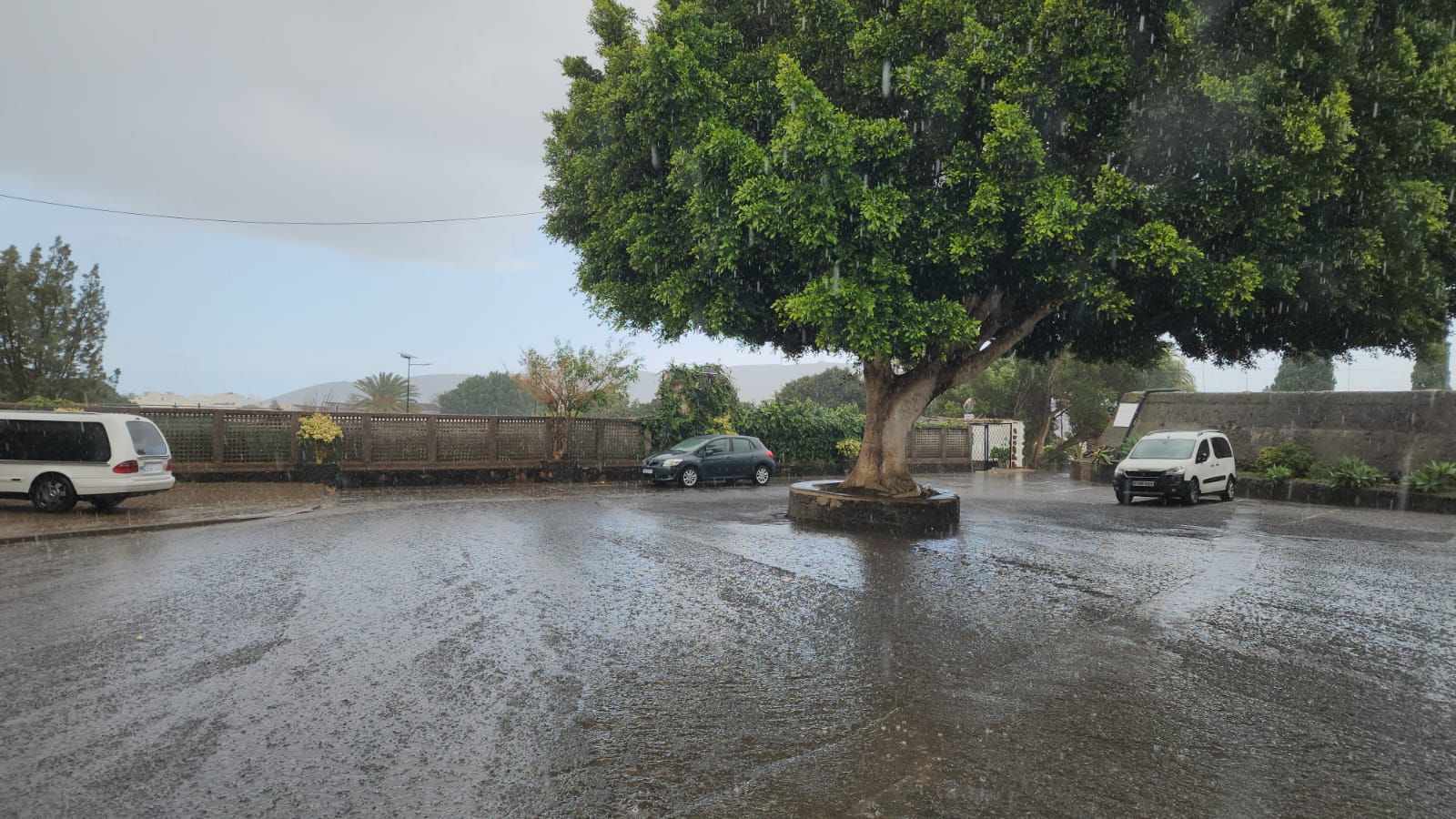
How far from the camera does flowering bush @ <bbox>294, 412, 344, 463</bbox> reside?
61.7 feet

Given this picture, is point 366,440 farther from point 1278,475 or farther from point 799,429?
point 1278,475

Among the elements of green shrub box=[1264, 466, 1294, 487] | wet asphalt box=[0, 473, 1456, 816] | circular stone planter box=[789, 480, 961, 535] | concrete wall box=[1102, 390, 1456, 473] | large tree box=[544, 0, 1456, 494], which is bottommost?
wet asphalt box=[0, 473, 1456, 816]

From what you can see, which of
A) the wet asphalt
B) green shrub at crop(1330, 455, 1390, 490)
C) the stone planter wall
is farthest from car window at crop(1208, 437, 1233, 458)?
the wet asphalt

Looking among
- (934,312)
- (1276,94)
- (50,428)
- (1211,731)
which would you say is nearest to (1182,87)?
(1276,94)

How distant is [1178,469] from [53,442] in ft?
71.0

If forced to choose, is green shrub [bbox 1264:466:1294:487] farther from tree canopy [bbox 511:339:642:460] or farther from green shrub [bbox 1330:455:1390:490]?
tree canopy [bbox 511:339:642:460]

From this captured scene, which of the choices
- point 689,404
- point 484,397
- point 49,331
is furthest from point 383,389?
point 689,404

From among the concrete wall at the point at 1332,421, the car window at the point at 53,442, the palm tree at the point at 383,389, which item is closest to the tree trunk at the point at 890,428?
the car window at the point at 53,442

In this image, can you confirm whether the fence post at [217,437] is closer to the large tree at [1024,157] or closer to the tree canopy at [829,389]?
the large tree at [1024,157]

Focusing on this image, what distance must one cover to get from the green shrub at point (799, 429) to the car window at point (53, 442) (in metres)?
17.3

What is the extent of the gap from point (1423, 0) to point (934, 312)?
29.4 ft

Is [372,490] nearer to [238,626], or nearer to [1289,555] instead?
[238,626]

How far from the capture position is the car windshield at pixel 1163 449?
62.4 ft

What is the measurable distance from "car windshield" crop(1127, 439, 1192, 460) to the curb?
18346 mm
